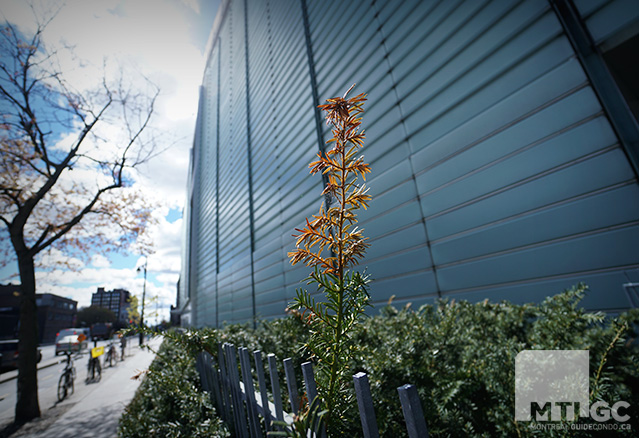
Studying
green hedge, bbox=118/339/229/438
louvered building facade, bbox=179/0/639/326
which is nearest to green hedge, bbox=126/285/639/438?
green hedge, bbox=118/339/229/438

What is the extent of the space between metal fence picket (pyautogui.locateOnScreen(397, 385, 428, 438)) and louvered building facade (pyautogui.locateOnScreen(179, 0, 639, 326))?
1.78ft

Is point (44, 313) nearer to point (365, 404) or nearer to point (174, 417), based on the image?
point (174, 417)

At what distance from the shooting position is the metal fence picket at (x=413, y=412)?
76 centimetres

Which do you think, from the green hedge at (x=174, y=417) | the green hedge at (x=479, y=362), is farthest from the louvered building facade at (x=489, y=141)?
the green hedge at (x=174, y=417)

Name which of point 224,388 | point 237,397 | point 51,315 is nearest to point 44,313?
point 51,315

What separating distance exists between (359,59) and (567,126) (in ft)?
13.0

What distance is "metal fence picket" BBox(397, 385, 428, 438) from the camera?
2.49 feet

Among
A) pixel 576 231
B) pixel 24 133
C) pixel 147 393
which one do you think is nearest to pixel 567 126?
pixel 576 231

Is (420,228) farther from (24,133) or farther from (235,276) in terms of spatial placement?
(24,133)

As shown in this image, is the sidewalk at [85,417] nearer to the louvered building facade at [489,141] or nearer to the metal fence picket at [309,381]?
the metal fence picket at [309,381]

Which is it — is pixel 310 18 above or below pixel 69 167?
above

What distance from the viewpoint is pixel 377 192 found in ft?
15.8

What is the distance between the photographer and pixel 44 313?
56.3 metres

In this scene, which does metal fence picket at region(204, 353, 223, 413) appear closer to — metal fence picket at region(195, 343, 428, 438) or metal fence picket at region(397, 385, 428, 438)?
metal fence picket at region(195, 343, 428, 438)
